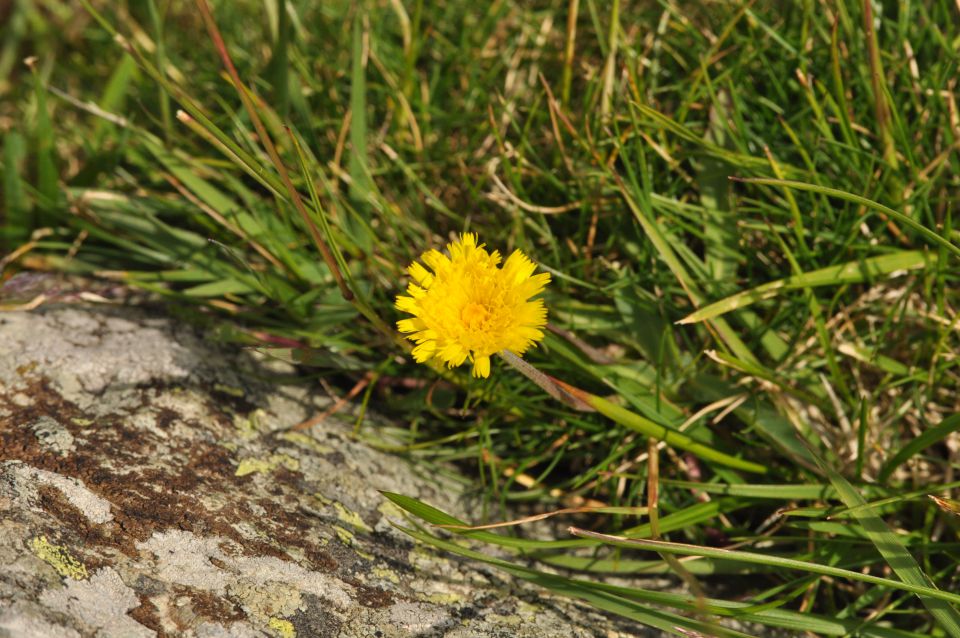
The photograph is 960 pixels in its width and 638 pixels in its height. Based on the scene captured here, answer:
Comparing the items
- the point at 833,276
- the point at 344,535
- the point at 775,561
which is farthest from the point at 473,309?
the point at 833,276

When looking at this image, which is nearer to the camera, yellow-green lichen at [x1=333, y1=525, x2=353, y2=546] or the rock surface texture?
the rock surface texture

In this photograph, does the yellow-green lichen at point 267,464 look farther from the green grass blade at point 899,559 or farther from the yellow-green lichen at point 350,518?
the green grass blade at point 899,559

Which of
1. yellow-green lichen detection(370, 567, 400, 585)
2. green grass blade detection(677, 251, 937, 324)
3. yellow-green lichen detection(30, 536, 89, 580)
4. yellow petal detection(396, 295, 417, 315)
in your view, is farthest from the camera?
green grass blade detection(677, 251, 937, 324)

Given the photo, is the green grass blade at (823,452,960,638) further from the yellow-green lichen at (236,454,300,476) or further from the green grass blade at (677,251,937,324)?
the yellow-green lichen at (236,454,300,476)

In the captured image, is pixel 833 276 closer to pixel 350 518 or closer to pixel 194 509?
pixel 350 518

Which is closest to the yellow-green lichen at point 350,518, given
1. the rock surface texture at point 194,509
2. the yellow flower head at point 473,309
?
the rock surface texture at point 194,509

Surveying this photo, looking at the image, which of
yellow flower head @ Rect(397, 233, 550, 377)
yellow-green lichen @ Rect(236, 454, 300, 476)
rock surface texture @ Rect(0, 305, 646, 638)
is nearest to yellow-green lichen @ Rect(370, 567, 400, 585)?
rock surface texture @ Rect(0, 305, 646, 638)
